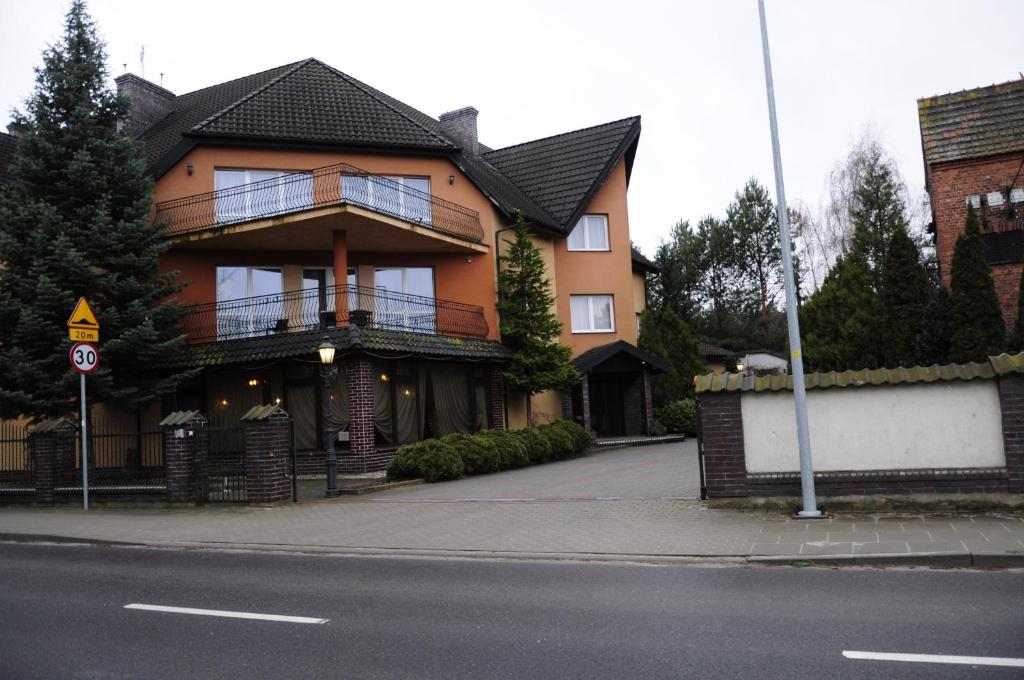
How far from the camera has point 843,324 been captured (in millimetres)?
22062

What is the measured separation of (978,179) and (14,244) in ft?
70.7

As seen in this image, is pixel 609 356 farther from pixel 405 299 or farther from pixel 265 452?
pixel 265 452

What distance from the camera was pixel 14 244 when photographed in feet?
58.1

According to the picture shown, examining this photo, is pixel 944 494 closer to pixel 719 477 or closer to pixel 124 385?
pixel 719 477

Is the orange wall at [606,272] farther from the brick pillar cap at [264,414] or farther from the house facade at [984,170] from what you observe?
the brick pillar cap at [264,414]

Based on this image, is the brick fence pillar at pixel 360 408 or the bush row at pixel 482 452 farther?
the brick fence pillar at pixel 360 408

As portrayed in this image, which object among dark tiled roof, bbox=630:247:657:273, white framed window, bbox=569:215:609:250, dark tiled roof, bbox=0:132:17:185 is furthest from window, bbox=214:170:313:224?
dark tiled roof, bbox=630:247:657:273

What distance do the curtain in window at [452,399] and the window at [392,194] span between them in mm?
4192

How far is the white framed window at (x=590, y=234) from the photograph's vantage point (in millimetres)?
A: 29031

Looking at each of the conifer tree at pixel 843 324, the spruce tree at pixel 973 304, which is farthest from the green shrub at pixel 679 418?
the spruce tree at pixel 973 304

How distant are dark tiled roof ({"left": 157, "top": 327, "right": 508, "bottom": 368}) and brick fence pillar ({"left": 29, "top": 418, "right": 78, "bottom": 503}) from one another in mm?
4502

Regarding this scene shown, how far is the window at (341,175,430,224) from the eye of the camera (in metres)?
20.3

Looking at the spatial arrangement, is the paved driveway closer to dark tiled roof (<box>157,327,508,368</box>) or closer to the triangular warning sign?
dark tiled roof (<box>157,327,508,368</box>)

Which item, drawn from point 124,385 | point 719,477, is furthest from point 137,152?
point 719,477
